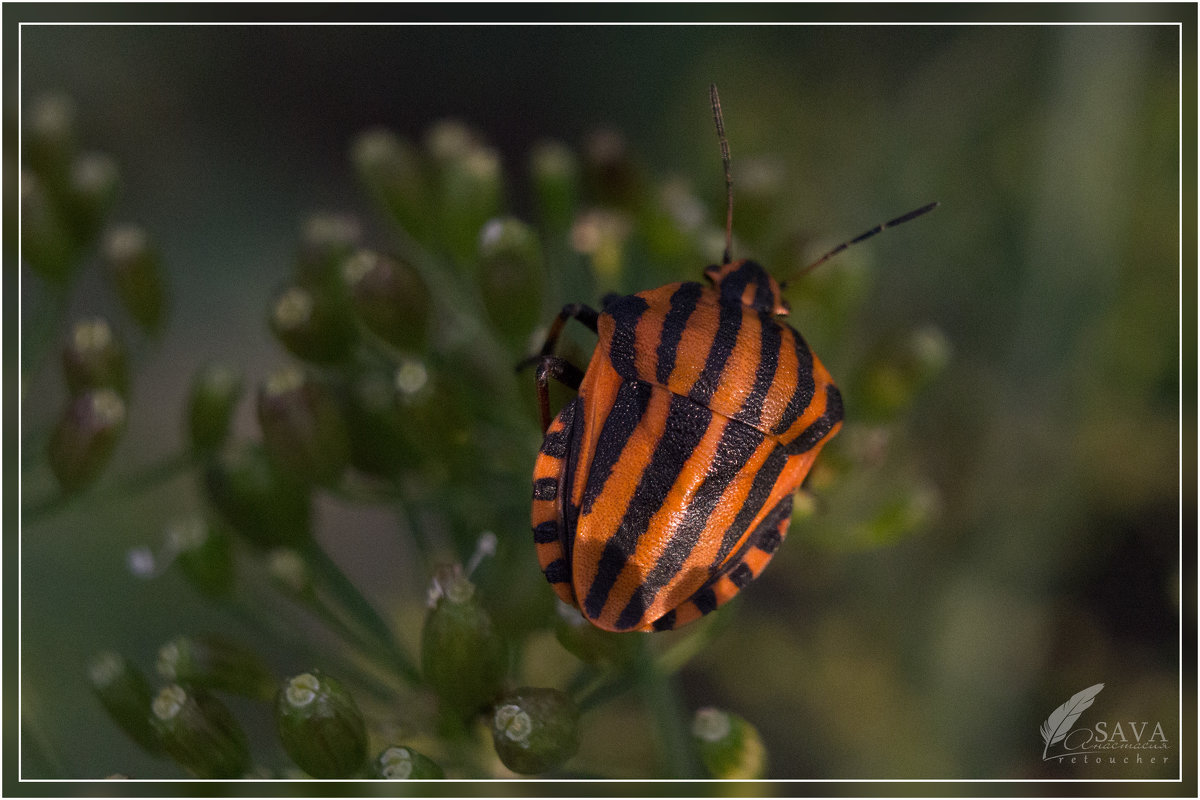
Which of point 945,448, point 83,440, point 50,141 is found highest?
point 50,141

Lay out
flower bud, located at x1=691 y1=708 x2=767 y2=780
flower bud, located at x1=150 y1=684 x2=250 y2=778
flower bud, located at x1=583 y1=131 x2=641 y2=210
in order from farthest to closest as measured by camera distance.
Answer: flower bud, located at x1=583 y1=131 x2=641 y2=210, flower bud, located at x1=691 y1=708 x2=767 y2=780, flower bud, located at x1=150 y1=684 x2=250 y2=778

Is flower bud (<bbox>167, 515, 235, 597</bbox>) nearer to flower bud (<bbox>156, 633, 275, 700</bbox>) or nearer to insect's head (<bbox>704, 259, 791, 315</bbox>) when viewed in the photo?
flower bud (<bbox>156, 633, 275, 700</bbox>)

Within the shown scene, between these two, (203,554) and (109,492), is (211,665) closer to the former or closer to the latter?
(203,554)

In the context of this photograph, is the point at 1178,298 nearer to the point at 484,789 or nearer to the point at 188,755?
the point at 484,789

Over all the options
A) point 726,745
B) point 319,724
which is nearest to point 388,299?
point 319,724

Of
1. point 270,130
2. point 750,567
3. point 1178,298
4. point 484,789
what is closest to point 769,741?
point 484,789

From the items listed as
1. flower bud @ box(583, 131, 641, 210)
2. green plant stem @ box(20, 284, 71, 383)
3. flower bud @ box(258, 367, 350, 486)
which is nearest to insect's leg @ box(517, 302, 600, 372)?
flower bud @ box(258, 367, 350, 486)

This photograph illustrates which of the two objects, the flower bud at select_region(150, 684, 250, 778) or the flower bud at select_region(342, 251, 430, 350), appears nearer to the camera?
the flower bud at select_region(150, 684, 250, 778)

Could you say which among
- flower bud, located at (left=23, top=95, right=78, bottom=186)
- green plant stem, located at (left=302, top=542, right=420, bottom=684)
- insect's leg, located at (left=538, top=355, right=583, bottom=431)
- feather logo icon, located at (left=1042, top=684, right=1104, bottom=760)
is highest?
flower bud, located at (left=23, top=95, right=78, bottom=186)
